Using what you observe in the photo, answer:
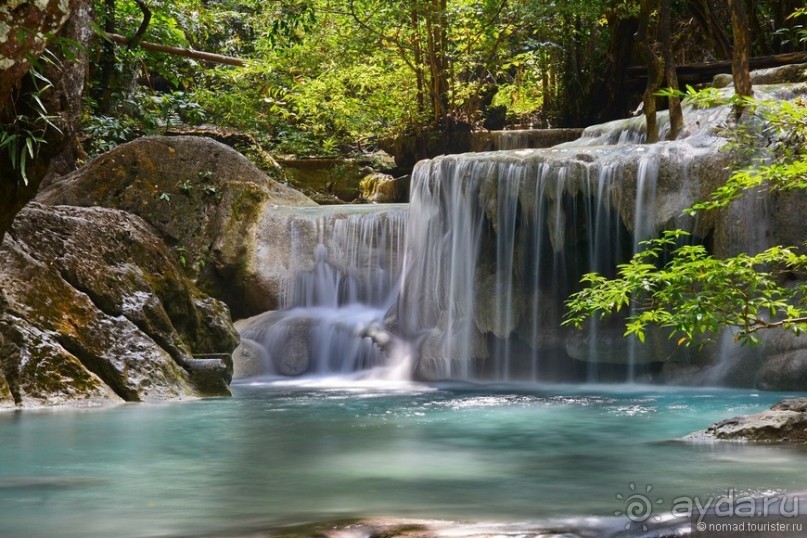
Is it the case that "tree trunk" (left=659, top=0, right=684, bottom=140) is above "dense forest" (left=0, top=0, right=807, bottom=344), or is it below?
below

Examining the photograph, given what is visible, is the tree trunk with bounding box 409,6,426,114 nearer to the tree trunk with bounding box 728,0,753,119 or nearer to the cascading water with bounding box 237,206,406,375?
the cascading water with bounding box 237,206,406,375

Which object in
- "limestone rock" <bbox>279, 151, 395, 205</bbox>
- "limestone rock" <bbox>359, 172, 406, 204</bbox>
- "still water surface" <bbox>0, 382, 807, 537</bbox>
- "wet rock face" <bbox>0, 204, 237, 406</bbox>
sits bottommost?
"still water surface" <bbox>0, 382, 807, 537</bbox>

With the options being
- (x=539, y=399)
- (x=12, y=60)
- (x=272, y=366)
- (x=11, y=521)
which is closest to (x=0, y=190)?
(x=12, y=60)

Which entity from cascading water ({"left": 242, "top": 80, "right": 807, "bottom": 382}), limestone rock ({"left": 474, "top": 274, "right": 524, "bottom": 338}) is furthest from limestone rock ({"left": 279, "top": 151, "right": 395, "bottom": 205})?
limestone rock ({"left": 474, "top": 274, "right": 524, "bottom": 338})

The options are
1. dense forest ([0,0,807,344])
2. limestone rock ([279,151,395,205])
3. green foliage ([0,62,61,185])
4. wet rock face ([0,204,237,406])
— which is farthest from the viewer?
limestone rock ([279,151,395,205])

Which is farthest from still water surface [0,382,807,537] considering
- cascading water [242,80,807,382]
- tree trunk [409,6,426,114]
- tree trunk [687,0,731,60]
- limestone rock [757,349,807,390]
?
tree trunk [409,6,426,114]

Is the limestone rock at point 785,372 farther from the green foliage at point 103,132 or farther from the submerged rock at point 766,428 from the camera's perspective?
the green foliage at point 103,132

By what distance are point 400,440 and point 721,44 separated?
1340 cm

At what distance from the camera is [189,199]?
1512 cm

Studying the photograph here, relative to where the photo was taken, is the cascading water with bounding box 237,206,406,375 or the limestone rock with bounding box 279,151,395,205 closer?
the cascading water with bounding box 237,206,406,375

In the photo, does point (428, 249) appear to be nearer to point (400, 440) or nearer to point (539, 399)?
point (539, 399)

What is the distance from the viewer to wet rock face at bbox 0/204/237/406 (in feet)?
28.8

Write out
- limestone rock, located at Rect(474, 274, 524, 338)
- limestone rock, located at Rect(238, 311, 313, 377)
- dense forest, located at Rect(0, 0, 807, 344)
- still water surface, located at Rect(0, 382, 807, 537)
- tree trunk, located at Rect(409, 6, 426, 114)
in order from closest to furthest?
1. still water surface, located at Rect(0, 382, 807, 537)
2. limestone rock, located at Rect(474, 274, 524, 338)
3. limestone rock, located at Rect(238, 311, 313, 377)
4. dense forest, located at Rect(0, 0, 807, 344)
5. tree trunk, located at Rect(409, 6, 426, 114)

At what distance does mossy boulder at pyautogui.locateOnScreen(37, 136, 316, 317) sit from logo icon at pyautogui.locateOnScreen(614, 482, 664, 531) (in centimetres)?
1078
